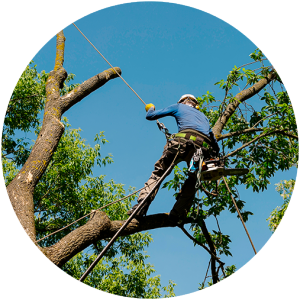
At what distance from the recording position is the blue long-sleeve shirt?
4.71m

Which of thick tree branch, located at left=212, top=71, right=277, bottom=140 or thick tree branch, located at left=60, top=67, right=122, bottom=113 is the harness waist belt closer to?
thick tree branch, located at left=212, top=71, right=277, bottom=140

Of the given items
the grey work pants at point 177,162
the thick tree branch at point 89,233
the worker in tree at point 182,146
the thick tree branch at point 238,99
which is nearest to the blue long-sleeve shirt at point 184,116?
the worker in tree at point 182,146

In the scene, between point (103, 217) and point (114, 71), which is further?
point (114, 71)

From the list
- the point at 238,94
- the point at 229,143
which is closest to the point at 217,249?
the point at 229,143

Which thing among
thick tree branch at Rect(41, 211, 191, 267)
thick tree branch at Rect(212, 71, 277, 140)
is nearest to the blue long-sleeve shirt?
thick tree branch at Rect(212, 71, 277, 140)

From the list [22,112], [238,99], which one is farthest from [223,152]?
[22,112]

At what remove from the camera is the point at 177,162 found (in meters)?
4.76

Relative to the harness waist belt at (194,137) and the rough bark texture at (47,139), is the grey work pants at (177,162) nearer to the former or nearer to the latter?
the harness waist belt at (194,137)

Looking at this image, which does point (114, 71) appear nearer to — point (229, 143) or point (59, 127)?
point (59, 127)

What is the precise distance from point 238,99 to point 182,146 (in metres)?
2.03

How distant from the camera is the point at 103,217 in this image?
161 inches

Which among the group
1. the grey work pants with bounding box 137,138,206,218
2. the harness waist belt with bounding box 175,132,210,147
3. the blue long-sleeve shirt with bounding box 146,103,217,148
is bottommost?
the grey work pants with bounding box 137,138,206,218

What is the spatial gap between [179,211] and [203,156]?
32.5 inches

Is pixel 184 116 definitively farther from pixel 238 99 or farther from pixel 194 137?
pixel 238 99
